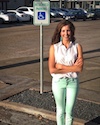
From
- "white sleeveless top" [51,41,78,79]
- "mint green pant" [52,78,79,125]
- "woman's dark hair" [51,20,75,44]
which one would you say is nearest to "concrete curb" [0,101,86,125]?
"mint green pant" [52,78,79,125]

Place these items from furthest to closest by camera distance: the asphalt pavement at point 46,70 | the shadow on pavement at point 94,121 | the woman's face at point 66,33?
the asphalt pavement at point 46,70 < the shadow on pavement at point 94,121 < the woman's face at point 66,33

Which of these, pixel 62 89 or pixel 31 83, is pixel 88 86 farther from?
pixel 62 89

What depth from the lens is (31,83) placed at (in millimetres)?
7918

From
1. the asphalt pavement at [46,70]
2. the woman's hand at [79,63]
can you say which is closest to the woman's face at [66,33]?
the woman's hand at [79,63]

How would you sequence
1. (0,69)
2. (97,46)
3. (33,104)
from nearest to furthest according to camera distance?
(33,104) < (0,69) < (97,46)

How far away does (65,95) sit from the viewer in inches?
170

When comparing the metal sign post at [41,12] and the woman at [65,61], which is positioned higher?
the metal sign post at [41,12]

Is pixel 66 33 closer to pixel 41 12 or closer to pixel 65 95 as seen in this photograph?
pixel 65 95

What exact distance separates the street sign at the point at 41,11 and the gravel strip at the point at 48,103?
1.65m

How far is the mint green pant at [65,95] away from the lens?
420 centimetres

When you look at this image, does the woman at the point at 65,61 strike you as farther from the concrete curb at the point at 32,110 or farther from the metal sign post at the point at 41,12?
the metal sign post at the point at 41,12

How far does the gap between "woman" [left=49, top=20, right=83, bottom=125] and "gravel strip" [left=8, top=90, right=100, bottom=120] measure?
1497 mm

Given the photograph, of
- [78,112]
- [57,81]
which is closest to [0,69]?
[78,112]

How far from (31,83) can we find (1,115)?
208cm
